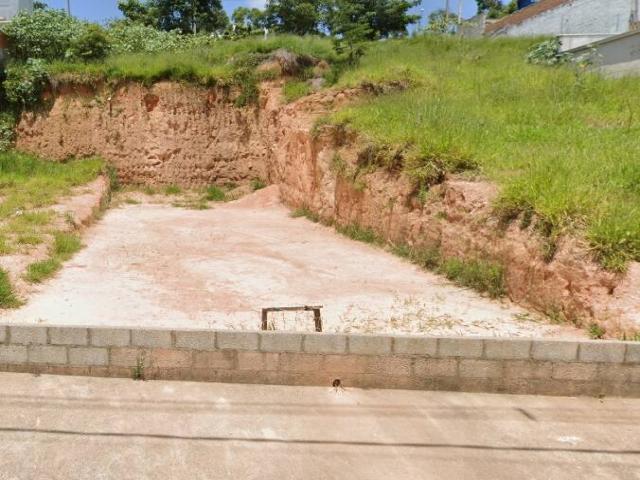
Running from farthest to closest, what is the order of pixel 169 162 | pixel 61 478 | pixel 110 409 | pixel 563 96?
pixel 169 162 → pixel 563 96 → pixel 110 409 → pixel 61 478

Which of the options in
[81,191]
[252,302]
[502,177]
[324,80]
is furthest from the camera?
[324,80]

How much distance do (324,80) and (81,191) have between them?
657cm

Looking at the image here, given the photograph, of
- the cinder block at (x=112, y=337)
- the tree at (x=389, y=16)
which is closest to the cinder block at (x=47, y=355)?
the cinder block at (x=112, y=337)

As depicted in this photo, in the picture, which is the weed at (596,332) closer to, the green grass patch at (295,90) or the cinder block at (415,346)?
the cinder block at (415,346)

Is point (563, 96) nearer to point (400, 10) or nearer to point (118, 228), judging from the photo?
point (118, 228)

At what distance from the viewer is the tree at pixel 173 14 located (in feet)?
79.5

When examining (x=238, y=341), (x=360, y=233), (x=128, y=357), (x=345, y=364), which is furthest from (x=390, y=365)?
(x=360, y=233)

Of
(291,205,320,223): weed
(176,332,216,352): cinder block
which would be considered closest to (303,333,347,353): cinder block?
(176,332,216,352): cinder block

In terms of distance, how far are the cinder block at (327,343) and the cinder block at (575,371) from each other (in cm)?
151

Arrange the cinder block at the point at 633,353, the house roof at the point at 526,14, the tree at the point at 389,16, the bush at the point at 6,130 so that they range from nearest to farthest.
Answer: the cinder block at the point at 633,353
the bush at the point at 6,130
the house roof at the point at 526,14
the tree at the point at 389,16

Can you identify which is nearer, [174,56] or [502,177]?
[502,177]

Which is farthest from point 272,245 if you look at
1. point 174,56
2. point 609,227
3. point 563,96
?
point 174,56

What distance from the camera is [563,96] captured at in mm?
10531

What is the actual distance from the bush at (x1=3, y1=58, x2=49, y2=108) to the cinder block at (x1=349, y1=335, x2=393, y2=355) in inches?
548
